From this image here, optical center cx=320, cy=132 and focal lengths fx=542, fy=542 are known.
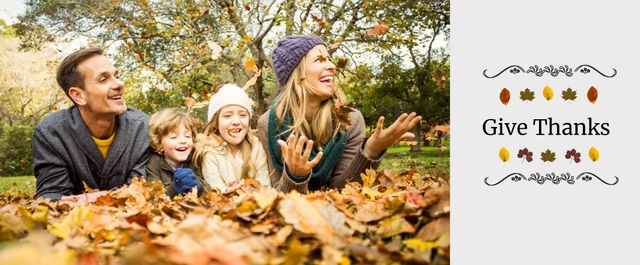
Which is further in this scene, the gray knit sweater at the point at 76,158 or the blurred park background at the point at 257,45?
the blurred park background at the point at 257,45

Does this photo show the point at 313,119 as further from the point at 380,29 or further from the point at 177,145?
the point at 380,29

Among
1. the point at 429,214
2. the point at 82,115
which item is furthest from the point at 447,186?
the point at 82,115

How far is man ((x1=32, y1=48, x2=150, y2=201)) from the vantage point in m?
2.82

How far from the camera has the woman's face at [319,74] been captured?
2629mm

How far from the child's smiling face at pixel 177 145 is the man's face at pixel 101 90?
281mm

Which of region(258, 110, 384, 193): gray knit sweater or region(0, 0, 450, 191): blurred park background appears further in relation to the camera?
region(0, 0, 450, 191): blurred park background

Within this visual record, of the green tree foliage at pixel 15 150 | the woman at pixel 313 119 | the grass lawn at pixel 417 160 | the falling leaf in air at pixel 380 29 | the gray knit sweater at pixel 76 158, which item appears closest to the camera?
the woman at pixel 313 119
